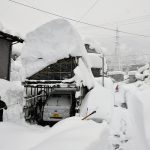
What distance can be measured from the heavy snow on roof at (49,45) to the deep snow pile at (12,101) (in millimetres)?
1790

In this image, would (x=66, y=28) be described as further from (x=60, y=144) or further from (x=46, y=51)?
(x=60, y=144)

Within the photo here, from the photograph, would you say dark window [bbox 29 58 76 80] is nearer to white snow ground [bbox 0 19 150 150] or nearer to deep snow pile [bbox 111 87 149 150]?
white snow ground [bbox 0 19 150 150]

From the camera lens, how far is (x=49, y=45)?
12.2 meters

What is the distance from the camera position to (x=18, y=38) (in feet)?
51.2

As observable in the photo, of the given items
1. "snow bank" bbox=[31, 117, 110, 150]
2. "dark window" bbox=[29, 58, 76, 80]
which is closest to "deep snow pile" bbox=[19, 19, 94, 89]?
"dark window" bbox=[29, 58, 76, 80]

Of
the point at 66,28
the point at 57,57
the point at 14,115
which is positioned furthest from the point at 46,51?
Answer: the point at 14,115

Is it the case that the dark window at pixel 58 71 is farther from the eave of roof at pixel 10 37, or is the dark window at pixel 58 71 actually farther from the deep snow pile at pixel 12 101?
the eave of roof at pixel 10 37

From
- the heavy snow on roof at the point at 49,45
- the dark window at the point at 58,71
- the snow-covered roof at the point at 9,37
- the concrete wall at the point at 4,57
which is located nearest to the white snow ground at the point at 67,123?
the heavy snow on roof at the point at 49,45

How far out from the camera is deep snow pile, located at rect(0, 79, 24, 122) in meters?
11.0

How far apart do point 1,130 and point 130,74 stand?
163 feet

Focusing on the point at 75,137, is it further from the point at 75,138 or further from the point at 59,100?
the point at 59,100

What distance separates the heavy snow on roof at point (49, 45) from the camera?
11645 mm

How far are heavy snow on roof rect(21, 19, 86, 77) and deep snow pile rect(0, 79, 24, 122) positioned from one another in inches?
70.5

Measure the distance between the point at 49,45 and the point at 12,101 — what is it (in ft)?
11.5
